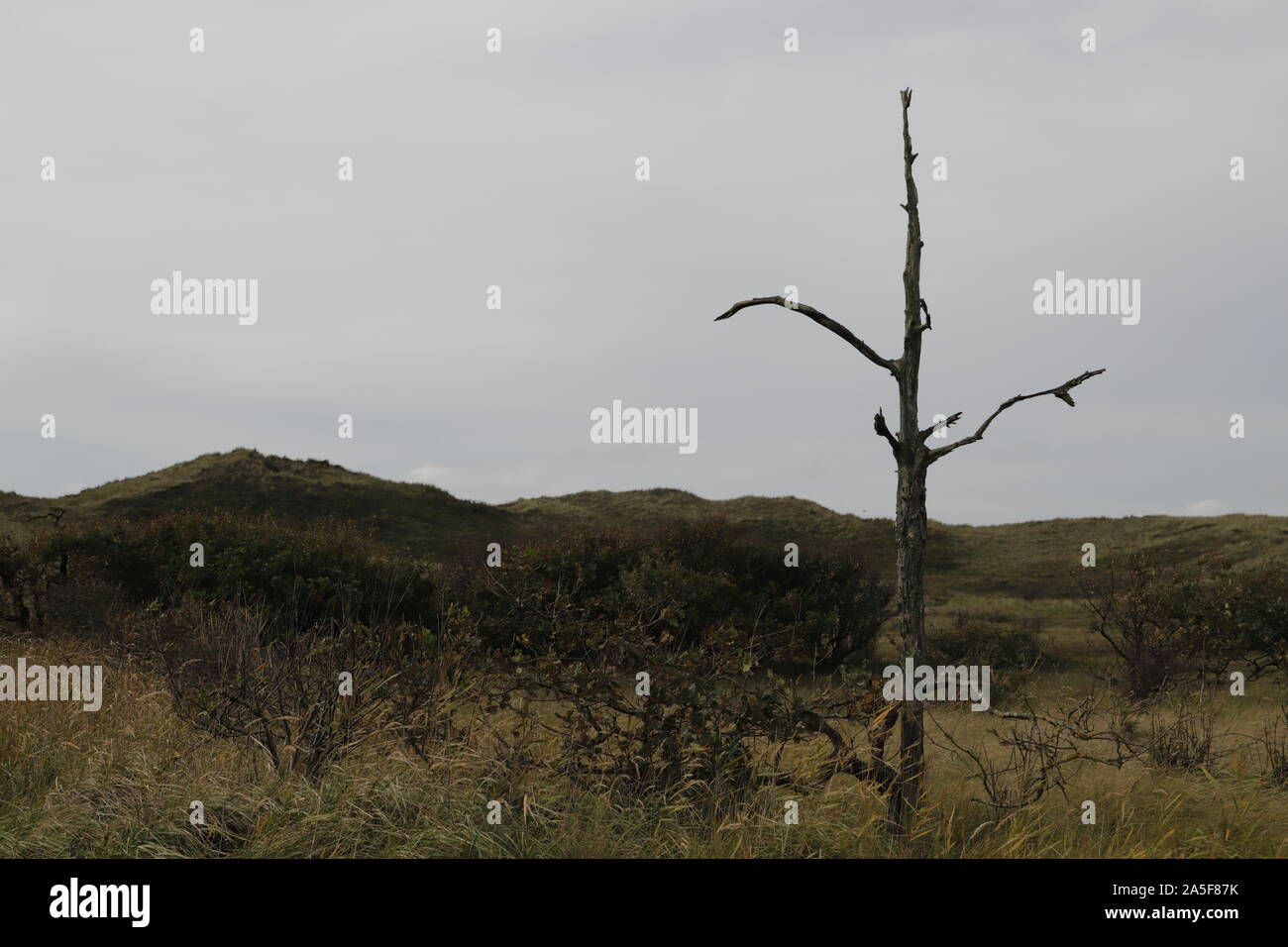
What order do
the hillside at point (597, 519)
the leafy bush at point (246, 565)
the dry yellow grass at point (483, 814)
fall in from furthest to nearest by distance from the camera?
the hillside at point (597, 519) → the leafy bush at point (246, 565) → the dry yellow grass at point (483, 814)

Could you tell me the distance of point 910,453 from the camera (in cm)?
532

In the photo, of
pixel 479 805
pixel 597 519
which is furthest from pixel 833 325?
pixel 597 519

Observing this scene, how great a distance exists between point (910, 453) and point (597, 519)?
119 feet

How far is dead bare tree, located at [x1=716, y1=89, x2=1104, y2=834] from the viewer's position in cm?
525

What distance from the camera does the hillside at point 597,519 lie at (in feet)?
113

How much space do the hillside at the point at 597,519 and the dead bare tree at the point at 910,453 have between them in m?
26.8

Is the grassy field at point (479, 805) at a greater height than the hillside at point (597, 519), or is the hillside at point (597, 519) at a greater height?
the hillside at point (597, 519)

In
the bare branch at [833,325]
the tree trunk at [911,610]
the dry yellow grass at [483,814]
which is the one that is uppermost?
the bare branch at [833,325]

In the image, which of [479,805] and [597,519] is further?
[597,519]

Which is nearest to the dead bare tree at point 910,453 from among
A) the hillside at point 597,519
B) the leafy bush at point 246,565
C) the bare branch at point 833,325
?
the bare branch at point 833,325

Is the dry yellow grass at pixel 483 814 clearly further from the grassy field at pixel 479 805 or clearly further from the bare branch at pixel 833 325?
the bare branch at pixel 833 325

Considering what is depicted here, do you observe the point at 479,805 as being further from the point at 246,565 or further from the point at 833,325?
the point at 246,565

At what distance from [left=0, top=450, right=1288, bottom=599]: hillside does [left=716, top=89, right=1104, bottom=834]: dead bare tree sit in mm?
26810

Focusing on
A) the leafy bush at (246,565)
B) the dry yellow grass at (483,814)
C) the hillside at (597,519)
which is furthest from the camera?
the hillside at (597,519)
